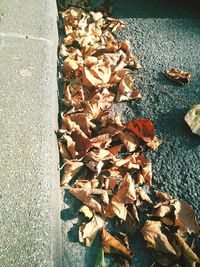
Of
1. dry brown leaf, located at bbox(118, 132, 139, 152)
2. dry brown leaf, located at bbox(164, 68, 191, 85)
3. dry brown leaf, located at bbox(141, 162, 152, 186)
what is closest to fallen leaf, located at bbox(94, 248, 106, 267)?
dry brown leaf, located at bbox(141, 162, 152, 186)

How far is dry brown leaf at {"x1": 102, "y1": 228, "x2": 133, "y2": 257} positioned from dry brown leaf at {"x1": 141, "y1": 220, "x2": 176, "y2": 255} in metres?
0.10

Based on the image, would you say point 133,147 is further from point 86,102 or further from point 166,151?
point 86,102

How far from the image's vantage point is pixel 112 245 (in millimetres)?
1267

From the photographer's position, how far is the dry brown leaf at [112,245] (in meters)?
1.26

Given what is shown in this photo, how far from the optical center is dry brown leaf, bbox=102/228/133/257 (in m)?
1.26

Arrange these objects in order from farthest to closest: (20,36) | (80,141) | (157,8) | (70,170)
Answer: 1. (157,8)
2. (20,36)
3. (80,141)
4. (70,170)

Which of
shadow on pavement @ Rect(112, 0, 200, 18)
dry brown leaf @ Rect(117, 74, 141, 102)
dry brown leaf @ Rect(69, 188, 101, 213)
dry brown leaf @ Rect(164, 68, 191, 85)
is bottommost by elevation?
dry brown leaf @ Rect(69, 188, 101, 213)

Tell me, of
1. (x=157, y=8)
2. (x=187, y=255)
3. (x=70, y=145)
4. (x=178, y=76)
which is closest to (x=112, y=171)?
(x=70, y=145)

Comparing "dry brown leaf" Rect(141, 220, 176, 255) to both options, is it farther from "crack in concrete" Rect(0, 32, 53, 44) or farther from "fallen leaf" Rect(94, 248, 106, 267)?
"crack in concrete" Rect(0, 32, 53, 44)

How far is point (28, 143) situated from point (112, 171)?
0.43 m

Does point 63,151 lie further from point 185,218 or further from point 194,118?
point 194,118

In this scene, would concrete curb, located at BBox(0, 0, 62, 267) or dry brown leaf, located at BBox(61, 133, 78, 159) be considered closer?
concrete curb, located at BBox(0, 0, 62, 267)

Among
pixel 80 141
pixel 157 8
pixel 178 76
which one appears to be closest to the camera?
pixel 80 141

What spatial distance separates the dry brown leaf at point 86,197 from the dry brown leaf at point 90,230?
4 centimetres
